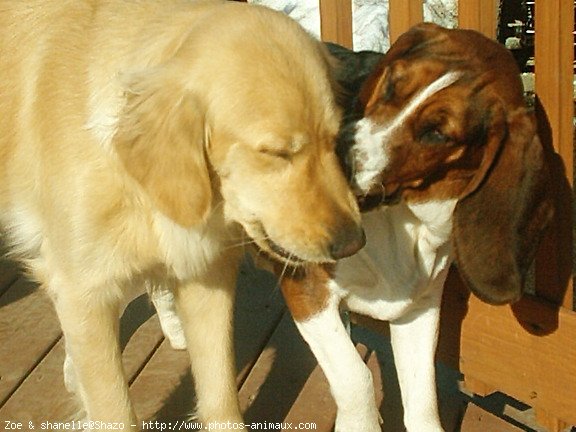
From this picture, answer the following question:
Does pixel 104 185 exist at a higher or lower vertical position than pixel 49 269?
higher

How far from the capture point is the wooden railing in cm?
242

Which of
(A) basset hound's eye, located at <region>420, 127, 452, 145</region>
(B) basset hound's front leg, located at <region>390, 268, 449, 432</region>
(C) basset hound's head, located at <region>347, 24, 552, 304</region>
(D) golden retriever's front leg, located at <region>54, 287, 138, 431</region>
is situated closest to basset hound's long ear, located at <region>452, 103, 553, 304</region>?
(C) basset hound's head, located at <region>347, 24, 552, 304</region>

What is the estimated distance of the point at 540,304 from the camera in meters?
2.67

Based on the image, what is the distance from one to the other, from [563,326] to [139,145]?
124cm

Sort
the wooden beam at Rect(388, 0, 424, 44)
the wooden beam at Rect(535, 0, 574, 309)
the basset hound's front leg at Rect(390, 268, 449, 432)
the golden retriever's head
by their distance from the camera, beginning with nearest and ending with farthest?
the golden retriever's head
the wooden beam at Rect(535, 0, 574, 309)
the basset hound's front leg at Rect(390, 268, 449, 432)
the wooden beam at Rect(388, 0, 424, 44)

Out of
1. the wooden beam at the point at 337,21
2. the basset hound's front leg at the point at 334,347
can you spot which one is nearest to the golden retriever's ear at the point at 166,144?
the basset hound's front leg at the point at 334,347

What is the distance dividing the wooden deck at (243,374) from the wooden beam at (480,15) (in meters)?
1.12

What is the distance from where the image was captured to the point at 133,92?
2.15 meters

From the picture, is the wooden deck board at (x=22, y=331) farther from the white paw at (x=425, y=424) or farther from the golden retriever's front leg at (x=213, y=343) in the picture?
the white paw at (x=425, y=424)

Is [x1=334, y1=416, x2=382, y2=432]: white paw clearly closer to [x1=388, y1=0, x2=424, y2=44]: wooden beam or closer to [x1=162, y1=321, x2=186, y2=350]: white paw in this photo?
[x1=162, y1=321, x2=186, y2=350]: white paw

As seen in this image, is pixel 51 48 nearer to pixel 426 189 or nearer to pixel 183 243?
pixel 183 243

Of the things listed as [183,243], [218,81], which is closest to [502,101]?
[218,81]

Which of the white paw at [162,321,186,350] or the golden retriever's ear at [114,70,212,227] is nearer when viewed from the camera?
the golden retriever's ear at [114,70,212,227]

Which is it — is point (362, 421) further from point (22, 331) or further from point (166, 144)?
point (22, 331)
